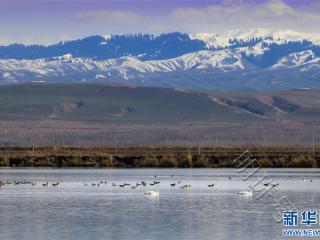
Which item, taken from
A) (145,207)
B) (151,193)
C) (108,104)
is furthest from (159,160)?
(108,104)

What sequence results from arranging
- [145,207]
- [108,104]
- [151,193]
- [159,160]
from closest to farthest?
[145,207], [151,193], [159,160], [108,104]

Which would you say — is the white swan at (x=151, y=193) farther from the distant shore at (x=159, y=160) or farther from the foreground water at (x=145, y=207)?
the distant shore at (x=159, y=160)

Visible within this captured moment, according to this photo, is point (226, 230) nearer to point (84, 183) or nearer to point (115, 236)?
point (115, 236)

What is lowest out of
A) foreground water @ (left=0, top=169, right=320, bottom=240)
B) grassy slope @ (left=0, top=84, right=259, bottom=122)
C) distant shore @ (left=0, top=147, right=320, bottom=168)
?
foreground water @ (left=0, top=169, right=320, bottom=240)

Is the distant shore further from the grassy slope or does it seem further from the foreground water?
the grassy slope

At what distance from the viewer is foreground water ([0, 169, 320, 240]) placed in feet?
83.8

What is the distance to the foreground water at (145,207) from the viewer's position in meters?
25.5

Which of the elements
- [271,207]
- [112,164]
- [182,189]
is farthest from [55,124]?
[271,207]

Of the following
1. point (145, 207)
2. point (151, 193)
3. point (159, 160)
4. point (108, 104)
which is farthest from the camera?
point (108, 104)

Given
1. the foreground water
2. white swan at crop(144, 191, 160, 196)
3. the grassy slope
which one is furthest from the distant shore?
the grassy slope

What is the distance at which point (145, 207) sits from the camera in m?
31.7

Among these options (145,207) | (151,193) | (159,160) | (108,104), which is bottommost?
(145,207)

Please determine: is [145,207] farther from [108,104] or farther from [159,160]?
[108,104]

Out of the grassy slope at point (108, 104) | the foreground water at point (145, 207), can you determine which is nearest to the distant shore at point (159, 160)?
the foreground water at point (145, 207)
